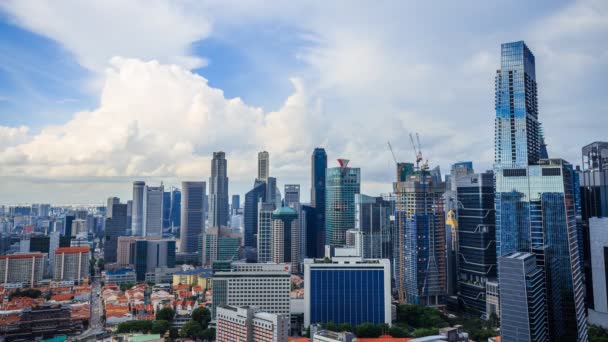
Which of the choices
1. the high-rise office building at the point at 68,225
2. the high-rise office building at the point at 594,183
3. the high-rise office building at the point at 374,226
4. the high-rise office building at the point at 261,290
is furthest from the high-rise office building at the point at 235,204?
the high-rise office building at the point at 594,183

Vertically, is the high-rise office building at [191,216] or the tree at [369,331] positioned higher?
the high-rise office building at [191,216]

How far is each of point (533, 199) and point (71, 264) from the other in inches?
1573

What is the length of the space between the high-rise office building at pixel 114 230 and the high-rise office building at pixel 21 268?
49.1 ft

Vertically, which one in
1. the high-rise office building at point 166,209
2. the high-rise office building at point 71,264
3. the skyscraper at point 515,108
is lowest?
the high-rise office building at point 71,264

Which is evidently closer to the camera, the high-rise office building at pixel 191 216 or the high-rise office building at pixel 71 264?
the high-rise office building at pixel 71 264

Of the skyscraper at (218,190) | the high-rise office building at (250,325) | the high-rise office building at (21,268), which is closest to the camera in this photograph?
the high-rise office building at (250,325)

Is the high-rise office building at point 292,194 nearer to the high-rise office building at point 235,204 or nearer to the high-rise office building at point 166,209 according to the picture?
the high-rise office building at point 166,209

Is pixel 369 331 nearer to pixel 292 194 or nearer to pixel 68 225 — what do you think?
pixel 292 194

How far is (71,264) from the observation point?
41.5m

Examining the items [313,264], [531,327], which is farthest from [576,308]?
[313,264]

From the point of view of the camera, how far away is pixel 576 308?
16.9 m

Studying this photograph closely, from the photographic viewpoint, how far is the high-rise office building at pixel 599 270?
932 inches

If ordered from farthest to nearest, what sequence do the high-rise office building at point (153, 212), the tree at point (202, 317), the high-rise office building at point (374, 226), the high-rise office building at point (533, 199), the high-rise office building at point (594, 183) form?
the high-rise office building at point (153, 212) → the high-rise office building at point (374, 226) → the high-rise office building at point (594, 183) → the tree at point (202, 317) → the high-rise office building at point (533, 199)

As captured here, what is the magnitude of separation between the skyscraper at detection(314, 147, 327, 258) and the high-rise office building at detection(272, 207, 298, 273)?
715cm
